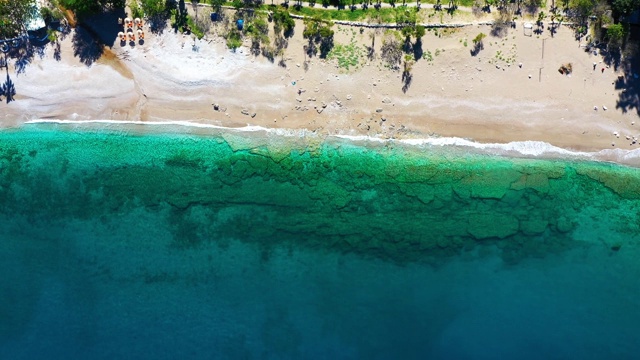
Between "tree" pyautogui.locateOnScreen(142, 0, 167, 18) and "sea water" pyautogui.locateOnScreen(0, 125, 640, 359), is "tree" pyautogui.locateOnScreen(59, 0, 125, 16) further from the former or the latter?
"sea water" pyautogui.locateOnScreen(0, 125, 640, 359)

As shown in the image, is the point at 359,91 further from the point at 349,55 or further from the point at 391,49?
the point at 391,49

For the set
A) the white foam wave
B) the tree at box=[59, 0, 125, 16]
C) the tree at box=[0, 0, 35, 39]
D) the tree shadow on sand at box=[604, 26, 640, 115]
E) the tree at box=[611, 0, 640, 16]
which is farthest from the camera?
the white foam wave

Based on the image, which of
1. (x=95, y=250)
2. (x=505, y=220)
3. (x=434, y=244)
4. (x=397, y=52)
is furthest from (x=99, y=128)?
(x=505, y=220)

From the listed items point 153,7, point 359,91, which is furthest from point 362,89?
point 153,7

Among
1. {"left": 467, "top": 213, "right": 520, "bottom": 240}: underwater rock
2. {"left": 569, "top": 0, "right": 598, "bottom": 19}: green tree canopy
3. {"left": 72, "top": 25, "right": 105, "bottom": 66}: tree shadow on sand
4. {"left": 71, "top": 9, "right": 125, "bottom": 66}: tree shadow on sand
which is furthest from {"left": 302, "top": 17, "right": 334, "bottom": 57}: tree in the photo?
{"left": 569, "top": 0, "right": 598, "bottom": 19}: green tree canopy

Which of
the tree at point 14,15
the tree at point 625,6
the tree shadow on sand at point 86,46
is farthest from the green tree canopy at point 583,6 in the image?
the tree at point 14,15

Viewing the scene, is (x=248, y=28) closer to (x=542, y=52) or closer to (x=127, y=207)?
(x=127, y=207)

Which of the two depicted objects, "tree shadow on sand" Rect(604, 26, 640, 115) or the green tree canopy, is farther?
"tree shadow on sand" Rect(604, 26, 640, 115)
